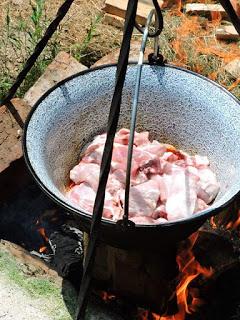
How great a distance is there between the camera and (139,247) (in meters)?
2.75

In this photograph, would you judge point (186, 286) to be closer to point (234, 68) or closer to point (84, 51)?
point (234, 68)

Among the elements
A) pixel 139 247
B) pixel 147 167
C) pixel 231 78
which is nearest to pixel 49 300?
pixel 139 247

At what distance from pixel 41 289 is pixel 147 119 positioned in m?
1.11

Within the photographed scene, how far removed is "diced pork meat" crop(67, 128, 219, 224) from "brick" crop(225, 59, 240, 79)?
1.68 m

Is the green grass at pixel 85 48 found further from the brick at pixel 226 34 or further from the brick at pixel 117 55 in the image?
the brick at pixel 117 55

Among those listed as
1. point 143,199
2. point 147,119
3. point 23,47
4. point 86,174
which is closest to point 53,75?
point 23,47

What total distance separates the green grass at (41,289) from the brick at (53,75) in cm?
128

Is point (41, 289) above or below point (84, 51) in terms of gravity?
below

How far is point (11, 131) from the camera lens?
12.5 ft

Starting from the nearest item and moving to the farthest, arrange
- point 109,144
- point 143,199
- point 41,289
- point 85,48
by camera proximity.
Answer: point 109,144 → point 143,199 → point 41,289 → point 85,48

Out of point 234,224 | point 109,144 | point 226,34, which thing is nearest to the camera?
point 109,144

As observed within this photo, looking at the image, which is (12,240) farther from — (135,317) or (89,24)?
(89,24)

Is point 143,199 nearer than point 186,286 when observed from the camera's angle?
Yes

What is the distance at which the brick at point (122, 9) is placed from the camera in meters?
5.33
